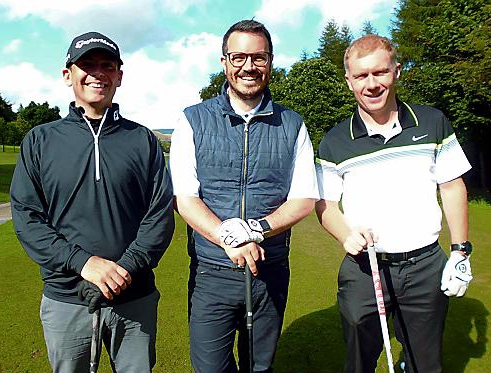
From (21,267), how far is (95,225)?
565 cm

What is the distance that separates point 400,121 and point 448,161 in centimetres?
37

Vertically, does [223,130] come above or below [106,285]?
above

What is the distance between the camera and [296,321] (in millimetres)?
5277

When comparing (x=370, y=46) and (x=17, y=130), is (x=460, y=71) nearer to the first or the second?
(x=370, y=46)

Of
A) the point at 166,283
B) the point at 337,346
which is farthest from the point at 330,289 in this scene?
the point at 166,283

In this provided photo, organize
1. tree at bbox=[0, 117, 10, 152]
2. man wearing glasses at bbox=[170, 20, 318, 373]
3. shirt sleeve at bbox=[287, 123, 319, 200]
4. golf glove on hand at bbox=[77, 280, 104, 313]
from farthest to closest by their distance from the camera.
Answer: tree at bbox=[0, 117, 10, 152] < shirt sleeve at bbox=[287, 123, 319, 200] < man wearing glasses at bbox=[170, 20, 318, 373] < golf glove on hand at bbox=[77, 280, 104, 313]

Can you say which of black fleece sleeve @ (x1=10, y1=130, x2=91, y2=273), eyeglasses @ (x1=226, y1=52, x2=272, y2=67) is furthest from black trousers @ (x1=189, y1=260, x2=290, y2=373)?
eyeglasses @ (x1=226, y1=52, x2=272, y2=67)

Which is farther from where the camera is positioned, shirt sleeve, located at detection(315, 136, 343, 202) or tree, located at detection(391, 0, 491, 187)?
tree, located at detection(391, 0, 491, 187)

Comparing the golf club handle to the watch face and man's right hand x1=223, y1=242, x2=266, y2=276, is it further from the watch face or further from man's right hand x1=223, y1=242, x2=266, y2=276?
the watch face

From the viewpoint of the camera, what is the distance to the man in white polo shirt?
2777 millimetres

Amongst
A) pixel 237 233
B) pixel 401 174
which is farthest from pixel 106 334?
pixel 401 174

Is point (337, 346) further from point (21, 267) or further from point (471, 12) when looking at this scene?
point (471, 12)

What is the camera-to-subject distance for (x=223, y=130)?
2.90 m

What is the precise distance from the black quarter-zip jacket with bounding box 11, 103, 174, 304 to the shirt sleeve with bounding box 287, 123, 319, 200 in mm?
822
